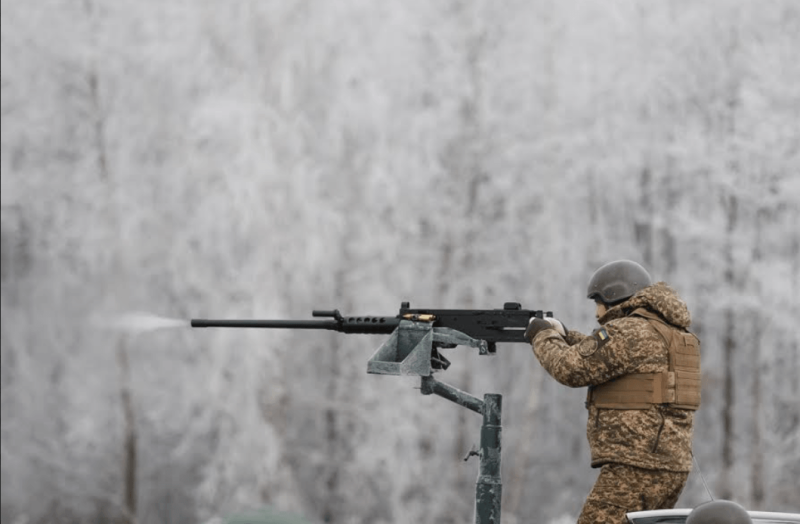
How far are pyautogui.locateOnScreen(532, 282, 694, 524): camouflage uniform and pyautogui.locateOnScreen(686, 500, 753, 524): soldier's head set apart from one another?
69 cm

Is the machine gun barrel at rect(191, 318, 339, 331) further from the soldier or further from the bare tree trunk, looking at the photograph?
the bare tree trunk

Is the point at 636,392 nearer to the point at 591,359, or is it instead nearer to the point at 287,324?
the point at 591,359

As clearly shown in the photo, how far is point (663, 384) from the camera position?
16.4ft

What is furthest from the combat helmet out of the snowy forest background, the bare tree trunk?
the bare tree trunk

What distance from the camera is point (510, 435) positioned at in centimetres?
1941

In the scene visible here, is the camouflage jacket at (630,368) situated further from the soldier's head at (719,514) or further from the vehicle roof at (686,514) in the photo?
the soldier's head at (719,514)

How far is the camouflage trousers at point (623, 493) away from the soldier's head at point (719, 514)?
Answer: 27.4 inches

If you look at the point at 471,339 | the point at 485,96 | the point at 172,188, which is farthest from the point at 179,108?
the point at 471,339

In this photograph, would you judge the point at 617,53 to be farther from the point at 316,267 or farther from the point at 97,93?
the point at 97,93

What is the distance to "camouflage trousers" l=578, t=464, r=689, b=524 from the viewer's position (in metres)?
4.98

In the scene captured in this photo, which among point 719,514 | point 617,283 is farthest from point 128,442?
point 719,514

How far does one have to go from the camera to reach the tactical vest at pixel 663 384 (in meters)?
4.99

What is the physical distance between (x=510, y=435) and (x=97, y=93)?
361 inches

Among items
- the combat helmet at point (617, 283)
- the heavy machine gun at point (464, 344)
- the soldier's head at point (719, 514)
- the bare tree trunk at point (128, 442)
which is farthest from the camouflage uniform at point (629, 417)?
the bare tree trunk at point (128, 442)
